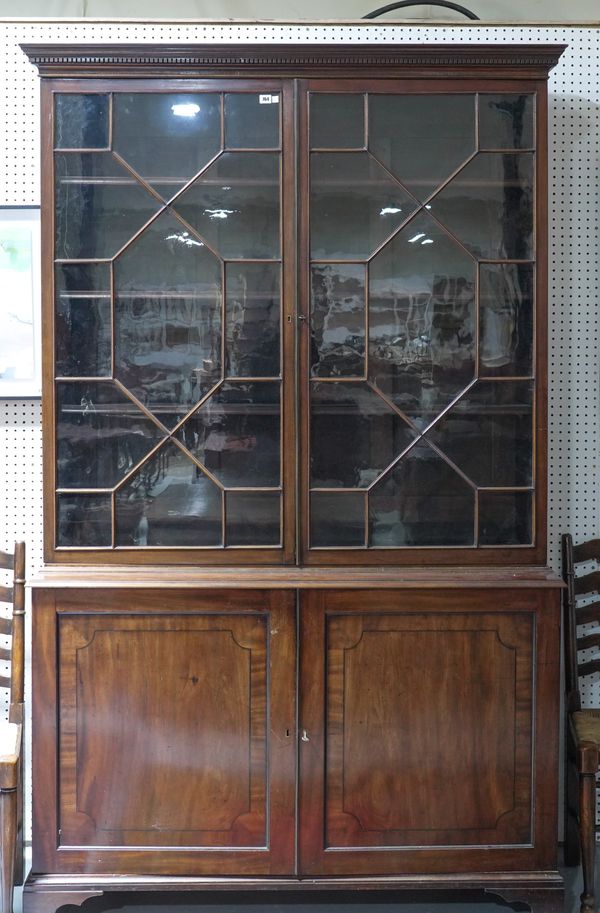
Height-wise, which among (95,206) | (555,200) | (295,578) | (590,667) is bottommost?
(590,667)

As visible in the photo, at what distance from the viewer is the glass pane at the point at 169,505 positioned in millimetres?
2191

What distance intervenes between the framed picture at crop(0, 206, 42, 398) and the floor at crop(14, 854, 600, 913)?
155 centimetres

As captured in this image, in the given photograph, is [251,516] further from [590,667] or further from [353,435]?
[590,667]

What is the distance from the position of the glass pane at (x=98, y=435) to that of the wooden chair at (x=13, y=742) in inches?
13.1

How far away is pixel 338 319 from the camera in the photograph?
2.20 m

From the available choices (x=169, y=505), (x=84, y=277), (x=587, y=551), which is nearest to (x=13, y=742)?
(x=169, y=505)

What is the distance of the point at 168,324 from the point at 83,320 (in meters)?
0.23

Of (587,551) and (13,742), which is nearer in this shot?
(13,742)

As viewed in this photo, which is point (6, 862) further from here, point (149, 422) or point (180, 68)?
point (180, 68)

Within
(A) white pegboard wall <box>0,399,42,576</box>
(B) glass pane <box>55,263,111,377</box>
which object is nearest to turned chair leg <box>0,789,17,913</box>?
(A) white pegboard wall <box>0,399,42,576</box>

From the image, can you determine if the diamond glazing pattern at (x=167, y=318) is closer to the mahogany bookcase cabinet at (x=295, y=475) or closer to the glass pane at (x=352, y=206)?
the mahogany bookcase cabinet at (x=295, y=475)

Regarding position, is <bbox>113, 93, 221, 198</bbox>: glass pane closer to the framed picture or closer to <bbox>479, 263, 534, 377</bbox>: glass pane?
the framed picture

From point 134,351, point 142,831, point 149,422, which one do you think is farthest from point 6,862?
point 134,351

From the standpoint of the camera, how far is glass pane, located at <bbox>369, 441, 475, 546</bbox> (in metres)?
2.20
